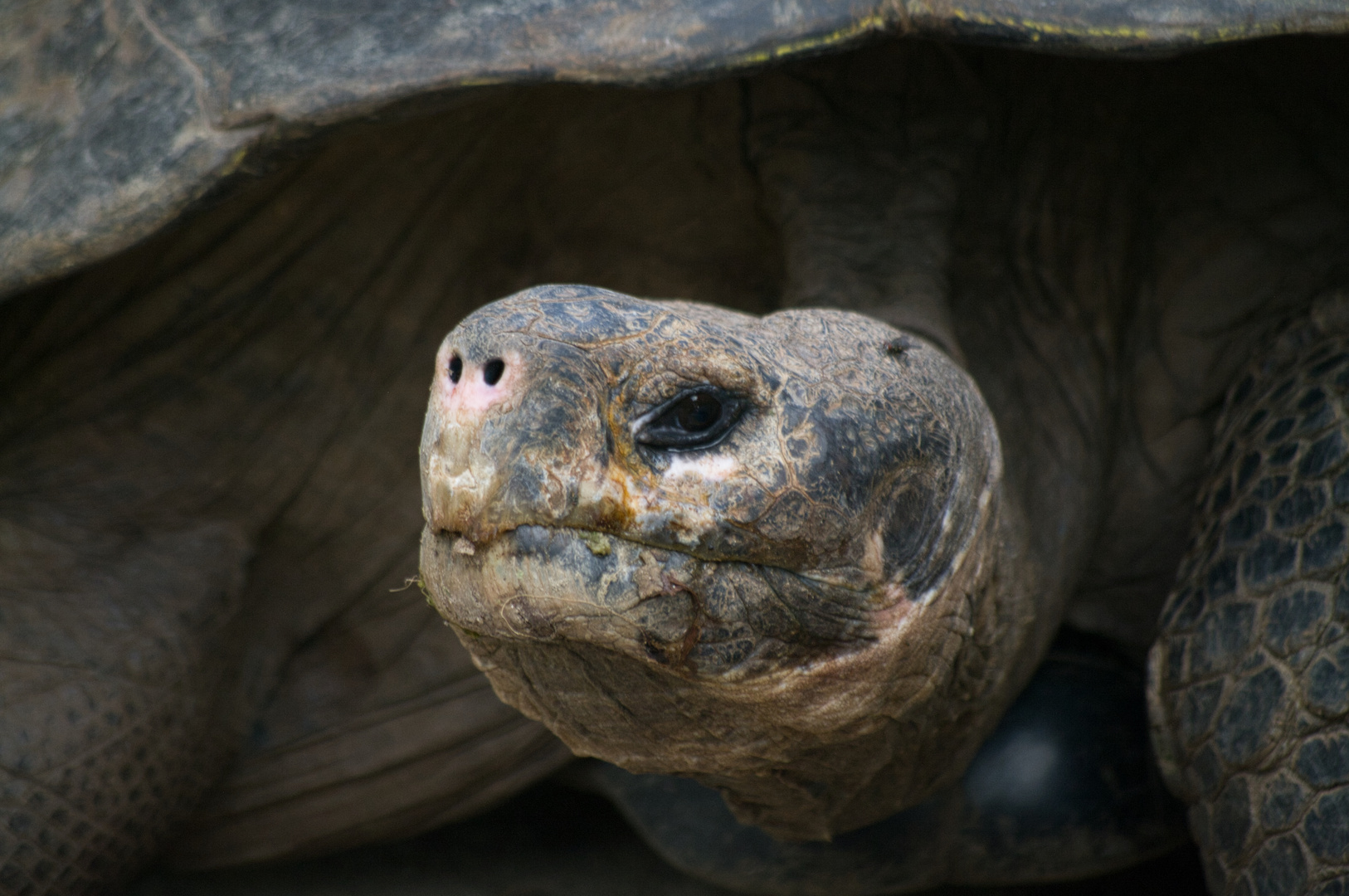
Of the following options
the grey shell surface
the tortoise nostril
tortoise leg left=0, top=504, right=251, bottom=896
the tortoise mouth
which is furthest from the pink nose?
tortoise leg left=0, top=504, right=251, bottom=896

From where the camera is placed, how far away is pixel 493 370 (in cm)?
99

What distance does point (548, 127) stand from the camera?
2.09m

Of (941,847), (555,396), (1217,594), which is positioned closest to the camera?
(555,396)

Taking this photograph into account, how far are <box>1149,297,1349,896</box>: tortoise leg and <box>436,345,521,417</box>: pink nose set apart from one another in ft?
3.45

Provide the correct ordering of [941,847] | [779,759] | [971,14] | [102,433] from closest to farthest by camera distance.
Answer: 1. [779,759]
2. [971,14]
3. [941,847]
4. [102,433]

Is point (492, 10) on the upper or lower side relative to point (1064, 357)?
upper

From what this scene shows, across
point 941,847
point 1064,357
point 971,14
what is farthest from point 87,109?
point 941,847

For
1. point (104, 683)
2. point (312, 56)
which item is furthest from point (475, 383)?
point (104, 683)

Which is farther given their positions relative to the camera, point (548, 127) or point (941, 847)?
point (548, 127)

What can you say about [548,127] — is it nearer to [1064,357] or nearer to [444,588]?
[1064,357]

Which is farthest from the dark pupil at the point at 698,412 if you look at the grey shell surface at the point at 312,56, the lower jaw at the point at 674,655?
the grey shell surface at the point at 312,56

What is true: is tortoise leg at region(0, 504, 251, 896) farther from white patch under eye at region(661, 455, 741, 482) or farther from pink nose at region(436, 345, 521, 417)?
white patch under eye at region(661, 455, 741, 482)

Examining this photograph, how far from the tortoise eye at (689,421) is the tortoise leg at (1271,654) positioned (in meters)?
0.87

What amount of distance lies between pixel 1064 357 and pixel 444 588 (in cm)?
127
